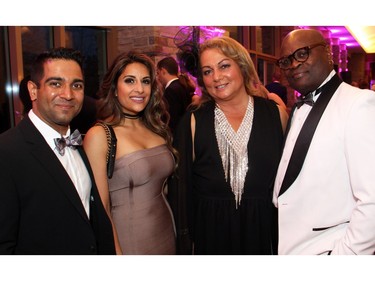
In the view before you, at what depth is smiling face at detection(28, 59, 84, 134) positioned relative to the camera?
1.59m

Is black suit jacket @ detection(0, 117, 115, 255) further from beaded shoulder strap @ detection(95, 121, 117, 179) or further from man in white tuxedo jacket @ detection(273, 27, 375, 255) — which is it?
man in white tuxedo jacket @ detection(273, 27, 375, 255)

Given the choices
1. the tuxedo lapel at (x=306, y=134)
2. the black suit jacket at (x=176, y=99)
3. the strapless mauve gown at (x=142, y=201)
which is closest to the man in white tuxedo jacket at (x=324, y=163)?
the tuxedo lapel at (x=306, y=134)

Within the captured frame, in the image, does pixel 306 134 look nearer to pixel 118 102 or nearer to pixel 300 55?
pixel 300 55

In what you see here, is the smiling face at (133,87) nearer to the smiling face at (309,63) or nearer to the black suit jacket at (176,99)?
the smiling face at (309,63)

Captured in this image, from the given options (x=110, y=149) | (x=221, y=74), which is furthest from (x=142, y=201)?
(x=221, y=74)

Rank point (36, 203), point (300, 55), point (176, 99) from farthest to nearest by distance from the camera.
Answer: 1. point (176, 99)
2. point (300, 55)
3. point (36, 203)

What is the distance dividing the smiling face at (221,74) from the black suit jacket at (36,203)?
119 cm

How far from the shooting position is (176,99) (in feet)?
13.5

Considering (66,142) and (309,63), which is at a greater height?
(309,63)

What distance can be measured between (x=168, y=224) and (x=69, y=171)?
83 cm

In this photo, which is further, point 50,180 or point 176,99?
point 176,99

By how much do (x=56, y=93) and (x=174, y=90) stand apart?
267 centimetres

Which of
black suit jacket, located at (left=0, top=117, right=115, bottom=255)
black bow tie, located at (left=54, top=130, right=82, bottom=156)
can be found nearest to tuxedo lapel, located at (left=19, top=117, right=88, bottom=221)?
black suit jacket, located at (left=0, top=117, right=115, bottom=255)

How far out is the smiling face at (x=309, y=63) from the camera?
1.81 m
